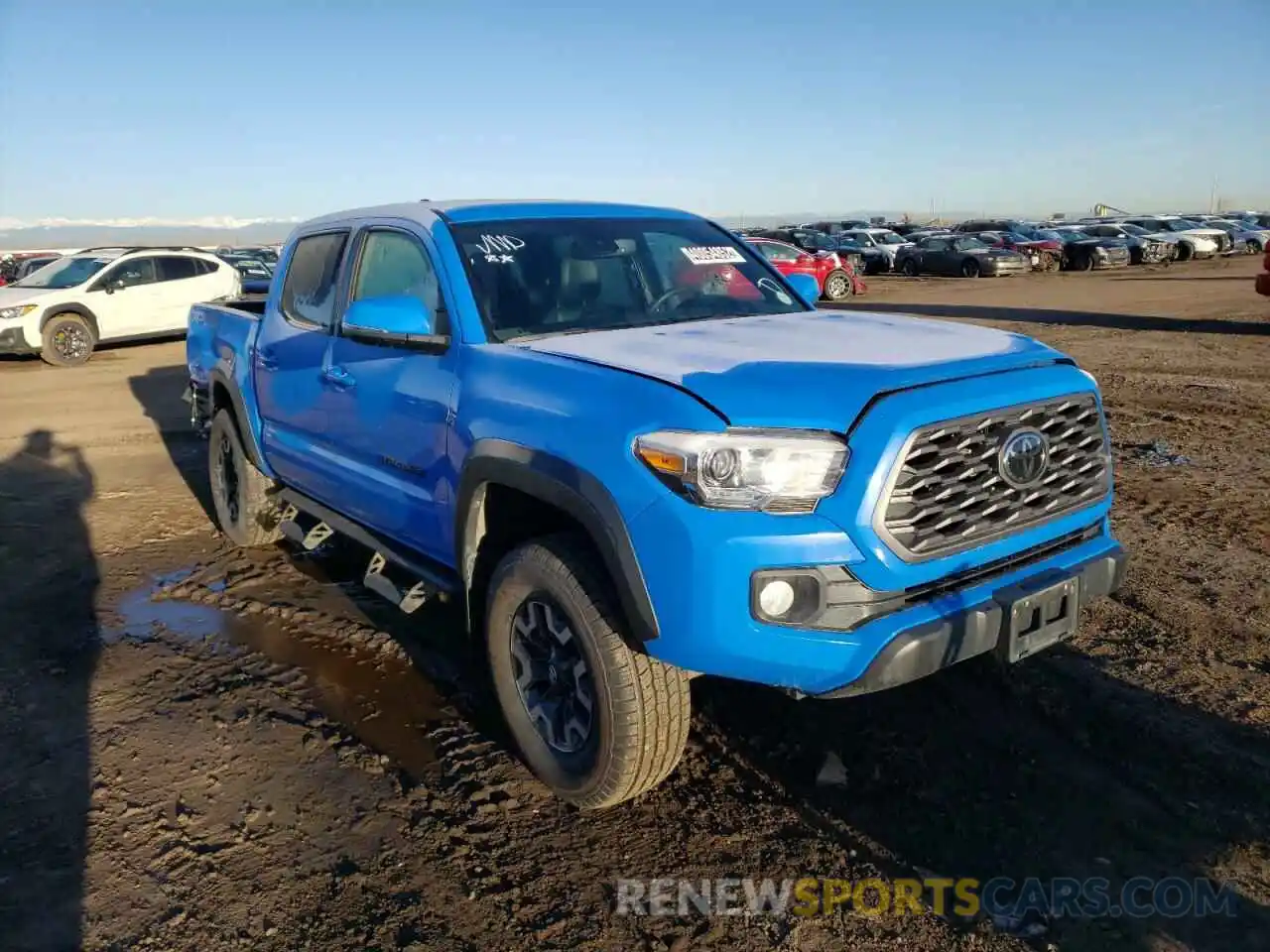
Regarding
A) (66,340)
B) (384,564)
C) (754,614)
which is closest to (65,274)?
(66,340)

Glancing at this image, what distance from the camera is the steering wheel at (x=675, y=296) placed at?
396 cm

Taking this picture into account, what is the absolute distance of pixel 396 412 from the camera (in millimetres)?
3799

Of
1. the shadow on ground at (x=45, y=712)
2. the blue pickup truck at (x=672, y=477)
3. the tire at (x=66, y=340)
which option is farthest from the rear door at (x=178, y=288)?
the blue pickup truck at (x=672, y=477)

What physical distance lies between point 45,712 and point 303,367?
73.3 inches

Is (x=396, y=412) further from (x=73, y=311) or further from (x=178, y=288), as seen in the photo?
(x=178, y=288)

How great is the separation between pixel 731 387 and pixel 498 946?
164 cm

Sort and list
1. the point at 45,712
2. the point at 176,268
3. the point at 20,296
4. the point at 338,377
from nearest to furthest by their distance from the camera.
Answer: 1. the point at 45,712
2. the point at 338,377
3. the point at 20,296
4. the point at 176,268

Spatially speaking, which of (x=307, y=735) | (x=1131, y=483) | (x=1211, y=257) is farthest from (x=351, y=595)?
(x=1211, y=257)

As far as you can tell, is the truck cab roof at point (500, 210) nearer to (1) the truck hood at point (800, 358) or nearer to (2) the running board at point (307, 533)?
(1) the truck hood at point (800, 358)

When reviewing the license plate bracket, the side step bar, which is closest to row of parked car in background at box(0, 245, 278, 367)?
the side step bar

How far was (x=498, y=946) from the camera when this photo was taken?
8.48 feet

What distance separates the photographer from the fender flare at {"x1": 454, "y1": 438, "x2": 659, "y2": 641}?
8.83ft

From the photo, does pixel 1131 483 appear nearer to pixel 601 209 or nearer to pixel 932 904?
pixel 601 209

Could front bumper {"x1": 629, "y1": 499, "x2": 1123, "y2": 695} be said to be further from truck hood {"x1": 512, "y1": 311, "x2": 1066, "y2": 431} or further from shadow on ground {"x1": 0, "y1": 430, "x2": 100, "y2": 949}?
shadow on ground {"x1": 0, "y1": 430, "x2": 100, "y2": 949}
